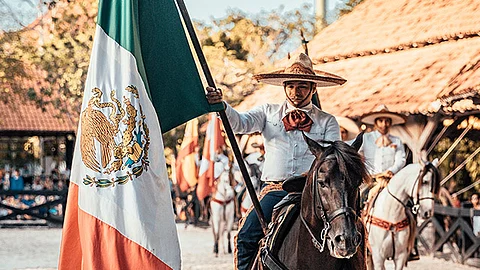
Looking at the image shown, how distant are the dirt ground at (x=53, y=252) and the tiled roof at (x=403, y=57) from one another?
3221mm

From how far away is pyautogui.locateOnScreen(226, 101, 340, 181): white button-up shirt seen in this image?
7492mm

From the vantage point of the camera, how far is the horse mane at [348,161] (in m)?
6.14

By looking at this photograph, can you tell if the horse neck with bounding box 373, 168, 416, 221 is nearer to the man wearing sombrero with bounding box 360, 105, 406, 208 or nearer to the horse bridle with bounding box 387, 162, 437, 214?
the horse bridle with bounding box 387, 162, 437, 214

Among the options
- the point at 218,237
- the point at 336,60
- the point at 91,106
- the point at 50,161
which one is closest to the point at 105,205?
the point at 91,106

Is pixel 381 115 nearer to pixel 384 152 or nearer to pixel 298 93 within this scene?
pixel 384 152

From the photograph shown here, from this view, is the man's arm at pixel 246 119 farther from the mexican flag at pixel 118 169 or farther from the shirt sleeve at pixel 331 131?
the mexican flag at pixel 118 169

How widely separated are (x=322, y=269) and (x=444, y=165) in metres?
18.7

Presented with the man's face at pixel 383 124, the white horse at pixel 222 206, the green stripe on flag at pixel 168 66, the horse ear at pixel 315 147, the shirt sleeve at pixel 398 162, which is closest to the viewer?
the horse ear at pixel 315 147

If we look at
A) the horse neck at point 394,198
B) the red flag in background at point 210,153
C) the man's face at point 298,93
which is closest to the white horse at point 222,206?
the red flag in background at point 210,153

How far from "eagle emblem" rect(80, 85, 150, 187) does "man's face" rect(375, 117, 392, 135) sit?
778 centimetres

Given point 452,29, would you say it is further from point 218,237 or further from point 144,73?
point 144,73

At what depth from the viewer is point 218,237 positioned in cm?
2031

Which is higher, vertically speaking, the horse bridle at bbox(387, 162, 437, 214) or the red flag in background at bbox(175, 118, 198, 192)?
the red flag in background at bbox(175, 118, 198, 192)

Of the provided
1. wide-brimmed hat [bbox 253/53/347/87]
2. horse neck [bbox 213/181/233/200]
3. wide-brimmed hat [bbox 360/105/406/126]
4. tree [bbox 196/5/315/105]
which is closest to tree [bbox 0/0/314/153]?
tree [bbox 196/5/315/105]
